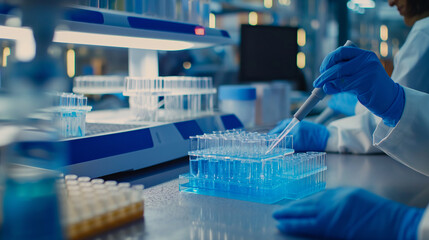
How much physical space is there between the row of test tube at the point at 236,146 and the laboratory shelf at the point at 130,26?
47cm

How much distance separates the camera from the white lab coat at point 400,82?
1.90m

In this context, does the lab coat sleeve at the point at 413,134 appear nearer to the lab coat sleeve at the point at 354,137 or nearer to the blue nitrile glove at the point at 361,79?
the blue nitrile glove at the point at 361,79

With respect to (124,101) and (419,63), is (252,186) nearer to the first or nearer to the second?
(419,63)

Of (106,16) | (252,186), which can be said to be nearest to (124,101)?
(106,16)

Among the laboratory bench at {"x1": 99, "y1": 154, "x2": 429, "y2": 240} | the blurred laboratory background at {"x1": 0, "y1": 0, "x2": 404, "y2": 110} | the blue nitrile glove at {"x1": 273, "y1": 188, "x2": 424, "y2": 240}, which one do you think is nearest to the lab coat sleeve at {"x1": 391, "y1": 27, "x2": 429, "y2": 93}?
the laboratory bench at {"x1": 99, "y1": 154, "x2": 429, "y2": 240}

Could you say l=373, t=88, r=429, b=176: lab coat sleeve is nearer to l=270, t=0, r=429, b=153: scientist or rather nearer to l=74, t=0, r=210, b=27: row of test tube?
l=270, t=0, r=429, b=153: scientist

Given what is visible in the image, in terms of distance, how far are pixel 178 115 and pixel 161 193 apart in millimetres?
701

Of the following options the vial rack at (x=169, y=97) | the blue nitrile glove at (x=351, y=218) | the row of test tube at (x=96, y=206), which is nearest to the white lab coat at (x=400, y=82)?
the vial rack at (x=169, y=97)

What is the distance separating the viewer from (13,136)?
60cm

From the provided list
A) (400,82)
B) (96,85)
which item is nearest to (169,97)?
(96,85)

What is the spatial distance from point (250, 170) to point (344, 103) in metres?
1.41

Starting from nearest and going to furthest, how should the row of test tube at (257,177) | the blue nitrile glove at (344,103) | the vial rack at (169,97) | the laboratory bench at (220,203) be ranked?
the laboratory bench at (220,203) < the row of test tube at (257,177) < the vial rack at (169,97) < the blue nitrile glove at (344,103)

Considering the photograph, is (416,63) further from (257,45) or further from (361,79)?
(257,45)

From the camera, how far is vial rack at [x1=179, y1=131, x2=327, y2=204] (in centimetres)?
114
